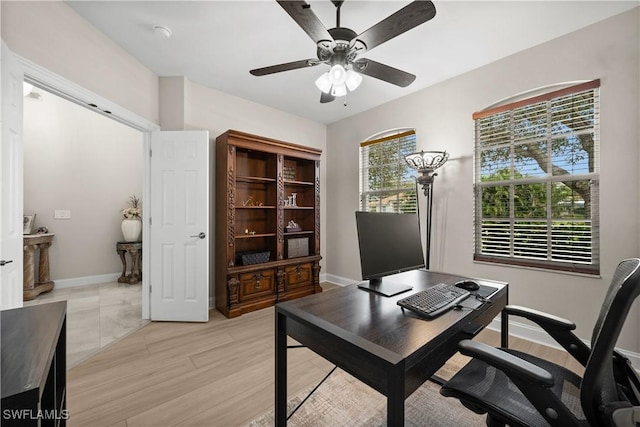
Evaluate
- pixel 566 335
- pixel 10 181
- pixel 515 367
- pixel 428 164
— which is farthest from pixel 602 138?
pixel 10 181

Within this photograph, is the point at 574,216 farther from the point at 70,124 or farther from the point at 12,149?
the point at 70,124

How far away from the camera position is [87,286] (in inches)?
176

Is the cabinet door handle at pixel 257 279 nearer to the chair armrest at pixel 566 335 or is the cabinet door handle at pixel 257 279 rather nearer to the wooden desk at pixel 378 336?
the wooden desk at pixel 378 336

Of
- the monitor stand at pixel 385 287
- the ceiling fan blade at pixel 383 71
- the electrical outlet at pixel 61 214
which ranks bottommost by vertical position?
the monitor stand at pixel 385 287

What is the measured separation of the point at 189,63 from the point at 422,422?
3.80 metres

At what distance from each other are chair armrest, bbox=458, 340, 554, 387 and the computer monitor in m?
0.61

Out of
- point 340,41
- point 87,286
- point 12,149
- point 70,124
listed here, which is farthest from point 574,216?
point 70,124

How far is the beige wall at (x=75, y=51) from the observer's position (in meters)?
1.81

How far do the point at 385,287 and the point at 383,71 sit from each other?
1630 millimetres

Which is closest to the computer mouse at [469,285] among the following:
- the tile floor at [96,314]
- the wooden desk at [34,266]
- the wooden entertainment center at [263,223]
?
the wooden entertainment center at [263,223]

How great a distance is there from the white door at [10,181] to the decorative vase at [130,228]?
10.3ft

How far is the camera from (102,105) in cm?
243

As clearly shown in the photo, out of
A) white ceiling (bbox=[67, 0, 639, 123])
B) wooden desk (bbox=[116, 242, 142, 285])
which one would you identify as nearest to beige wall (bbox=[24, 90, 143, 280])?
wooden desk (bbox=[116, 242, 142, 285])

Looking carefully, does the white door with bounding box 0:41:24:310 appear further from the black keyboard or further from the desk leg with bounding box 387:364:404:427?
the black keyboard
